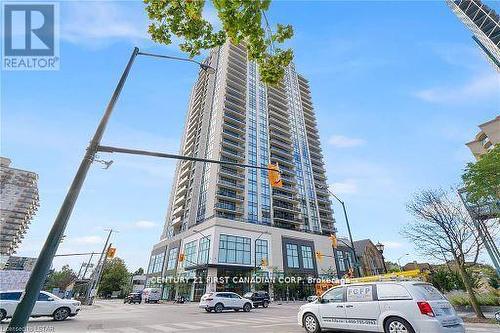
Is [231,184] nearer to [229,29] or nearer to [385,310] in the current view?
[385,310]

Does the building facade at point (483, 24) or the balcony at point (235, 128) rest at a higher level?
the building facade at point (483, 24)

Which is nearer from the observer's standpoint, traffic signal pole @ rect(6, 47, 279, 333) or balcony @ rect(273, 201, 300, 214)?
traffic signal pole @ rect(6, 47, 279, 333)

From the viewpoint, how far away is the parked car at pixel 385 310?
7.14 meters

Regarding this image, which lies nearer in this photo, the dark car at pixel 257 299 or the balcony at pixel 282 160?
the dark car at pixel 257 299

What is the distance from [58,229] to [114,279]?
284 ft

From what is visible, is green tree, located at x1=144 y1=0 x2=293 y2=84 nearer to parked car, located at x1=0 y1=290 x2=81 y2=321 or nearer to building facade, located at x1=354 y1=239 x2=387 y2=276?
parked car, located at x1=0 y1=290 x2=81 y2=321

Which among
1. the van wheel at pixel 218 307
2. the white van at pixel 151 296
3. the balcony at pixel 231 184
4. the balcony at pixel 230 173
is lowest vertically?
the van wheel at pixel 218 307

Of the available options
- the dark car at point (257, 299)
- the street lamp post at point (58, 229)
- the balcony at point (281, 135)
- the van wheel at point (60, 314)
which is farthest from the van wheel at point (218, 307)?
the balcony at point (281, 135)

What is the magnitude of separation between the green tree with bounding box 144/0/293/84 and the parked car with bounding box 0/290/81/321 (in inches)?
559

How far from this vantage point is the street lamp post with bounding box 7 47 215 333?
4086 mm

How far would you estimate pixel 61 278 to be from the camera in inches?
3954

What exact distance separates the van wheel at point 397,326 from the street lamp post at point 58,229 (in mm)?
8019

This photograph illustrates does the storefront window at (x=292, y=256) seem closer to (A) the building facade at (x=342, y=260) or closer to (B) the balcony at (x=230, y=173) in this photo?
(A) the building facade at (x=342, y=260)

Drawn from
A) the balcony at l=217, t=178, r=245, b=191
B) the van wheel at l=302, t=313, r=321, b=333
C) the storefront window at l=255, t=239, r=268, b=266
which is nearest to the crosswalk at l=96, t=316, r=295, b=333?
the van wheel at l=302, t=313, r=321, b=333
